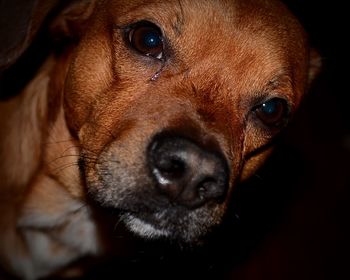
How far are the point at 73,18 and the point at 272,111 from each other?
1.35 metres

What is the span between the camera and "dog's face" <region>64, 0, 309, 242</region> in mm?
2383

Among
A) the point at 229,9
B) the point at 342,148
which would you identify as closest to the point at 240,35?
the point at 229,9

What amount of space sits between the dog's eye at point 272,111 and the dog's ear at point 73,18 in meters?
1.18

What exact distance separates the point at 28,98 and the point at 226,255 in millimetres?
2536

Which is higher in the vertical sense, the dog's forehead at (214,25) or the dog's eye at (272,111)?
the dog's forehead at (214,25)

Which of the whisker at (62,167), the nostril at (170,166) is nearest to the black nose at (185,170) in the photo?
the nostril at (170,166)

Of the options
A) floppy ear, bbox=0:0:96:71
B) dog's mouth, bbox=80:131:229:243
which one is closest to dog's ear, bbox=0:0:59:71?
floppy ear, bbox=0:0:96:71

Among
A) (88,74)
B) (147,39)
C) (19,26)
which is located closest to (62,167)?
(88,74)

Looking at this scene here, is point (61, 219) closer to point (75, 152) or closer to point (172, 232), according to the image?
point (75, 152)

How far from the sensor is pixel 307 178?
5.98 m

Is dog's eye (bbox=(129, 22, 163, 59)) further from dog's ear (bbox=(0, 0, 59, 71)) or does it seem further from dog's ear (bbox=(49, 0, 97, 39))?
dog's ear (bbox=(0, 0, 59, 71))

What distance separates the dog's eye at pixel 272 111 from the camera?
3.03 meters

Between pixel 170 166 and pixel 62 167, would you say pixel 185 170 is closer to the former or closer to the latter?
pixel 170 166

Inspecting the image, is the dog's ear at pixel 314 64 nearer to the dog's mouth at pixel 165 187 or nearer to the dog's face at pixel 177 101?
the dog's face at pixel 177 101
